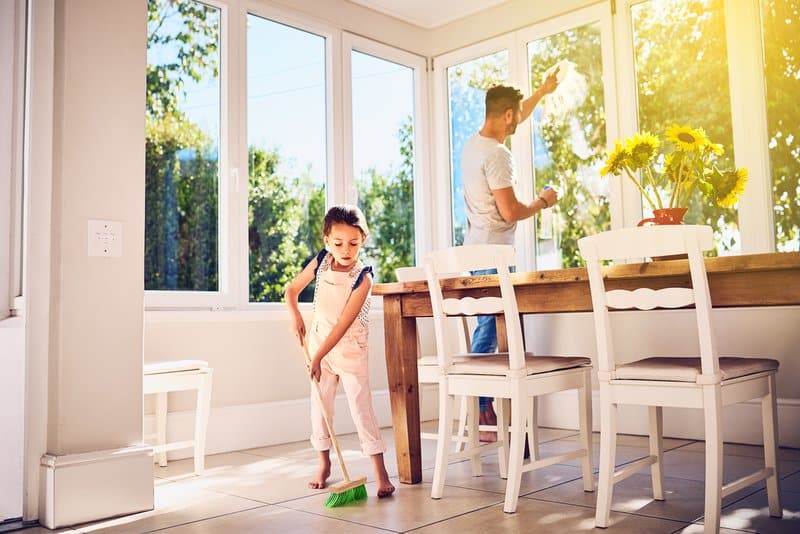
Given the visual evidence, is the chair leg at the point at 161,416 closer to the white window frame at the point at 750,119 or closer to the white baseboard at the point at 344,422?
the white baseboard at the point at 344,422

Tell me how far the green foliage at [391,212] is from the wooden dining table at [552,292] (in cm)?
158

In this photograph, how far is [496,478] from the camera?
287cm

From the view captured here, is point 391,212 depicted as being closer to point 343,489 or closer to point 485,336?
point 485,336

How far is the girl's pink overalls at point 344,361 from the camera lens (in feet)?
8.45

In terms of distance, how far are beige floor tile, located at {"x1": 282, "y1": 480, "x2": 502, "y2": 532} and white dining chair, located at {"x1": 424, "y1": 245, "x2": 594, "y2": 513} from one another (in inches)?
3.5

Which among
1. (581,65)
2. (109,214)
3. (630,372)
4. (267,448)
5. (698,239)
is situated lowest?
(267,448)

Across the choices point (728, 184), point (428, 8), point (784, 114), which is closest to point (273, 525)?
point (728, 184)

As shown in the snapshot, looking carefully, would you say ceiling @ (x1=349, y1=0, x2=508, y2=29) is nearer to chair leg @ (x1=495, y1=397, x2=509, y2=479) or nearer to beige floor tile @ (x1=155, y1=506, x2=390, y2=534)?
chair leg @ (x1=495, y1=397, x2=509, y2=479)

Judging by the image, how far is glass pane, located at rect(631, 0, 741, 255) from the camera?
367 centimetres

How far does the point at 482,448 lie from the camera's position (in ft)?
9.01

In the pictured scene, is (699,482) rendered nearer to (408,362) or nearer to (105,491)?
(408,362)

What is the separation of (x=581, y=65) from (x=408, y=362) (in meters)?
2.32

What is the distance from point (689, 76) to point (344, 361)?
2.45m

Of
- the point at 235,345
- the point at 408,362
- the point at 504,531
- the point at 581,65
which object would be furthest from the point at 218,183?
the point at 504,531
